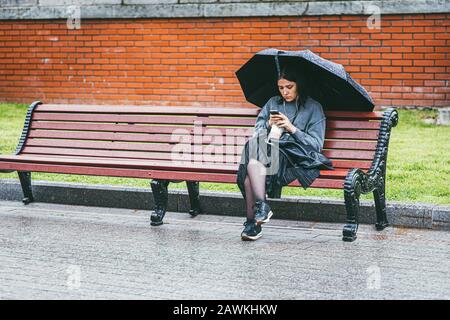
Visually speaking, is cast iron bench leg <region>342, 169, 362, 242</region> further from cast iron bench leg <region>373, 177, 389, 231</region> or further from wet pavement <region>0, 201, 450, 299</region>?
cast iron bench leg <region>373, 177, 389, 231</region>

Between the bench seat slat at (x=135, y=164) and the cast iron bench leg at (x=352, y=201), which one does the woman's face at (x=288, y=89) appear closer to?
the bench seat slat at (x=135, y=164)

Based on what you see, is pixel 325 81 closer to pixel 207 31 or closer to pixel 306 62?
pixel 306 62

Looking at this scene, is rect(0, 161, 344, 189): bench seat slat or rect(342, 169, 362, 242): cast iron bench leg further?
rect(0, 161, 344, 189): bench seat slat

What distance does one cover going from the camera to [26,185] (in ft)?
26.6

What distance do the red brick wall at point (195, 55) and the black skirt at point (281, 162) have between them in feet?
16.6

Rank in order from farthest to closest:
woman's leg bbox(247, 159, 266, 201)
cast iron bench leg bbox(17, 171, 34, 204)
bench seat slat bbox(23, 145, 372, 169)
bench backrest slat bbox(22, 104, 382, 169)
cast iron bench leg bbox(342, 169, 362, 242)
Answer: cast iron bench leg bbox(17, 171, 34, 204), bench seat slat bbox(23, 145, 372, 169), bench backrest slat bbox(22, 104, 382, 169), woman's leg bbox(247, 159, 266, 201), cast iron bench leg bbox(342, 169, 362, 242)

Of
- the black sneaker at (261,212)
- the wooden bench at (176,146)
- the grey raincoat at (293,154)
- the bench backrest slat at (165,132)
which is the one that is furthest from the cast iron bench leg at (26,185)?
the black sneaker at (261,212)

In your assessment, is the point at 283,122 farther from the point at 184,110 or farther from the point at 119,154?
the point at 119,154

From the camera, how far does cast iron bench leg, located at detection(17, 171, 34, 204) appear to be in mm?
8030

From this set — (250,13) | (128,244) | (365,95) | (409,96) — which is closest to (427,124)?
(409,96)

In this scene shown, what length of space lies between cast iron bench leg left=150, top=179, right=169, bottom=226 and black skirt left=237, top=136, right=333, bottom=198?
0.84m

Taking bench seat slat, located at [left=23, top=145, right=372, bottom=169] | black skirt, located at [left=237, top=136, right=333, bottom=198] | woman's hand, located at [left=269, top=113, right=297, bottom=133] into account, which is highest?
woman's hand, located at [left=269, top=113, right=297, bottom=133]

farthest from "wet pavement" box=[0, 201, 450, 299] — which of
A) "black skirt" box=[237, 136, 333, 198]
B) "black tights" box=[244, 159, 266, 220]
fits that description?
"black skirt" box=[237, 136, 333, 198]

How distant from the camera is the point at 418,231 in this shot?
6.70 metres
